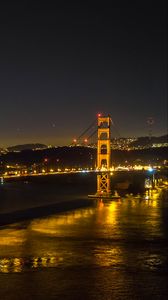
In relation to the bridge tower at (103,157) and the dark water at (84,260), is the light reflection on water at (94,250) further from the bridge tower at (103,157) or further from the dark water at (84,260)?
the bridge tower at (103,157)

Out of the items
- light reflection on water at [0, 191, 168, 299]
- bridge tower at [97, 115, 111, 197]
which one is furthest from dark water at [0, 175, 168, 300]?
bridge tower at [97, 115, 111, 197]

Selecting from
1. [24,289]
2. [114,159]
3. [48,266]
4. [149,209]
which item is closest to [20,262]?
[48,266]

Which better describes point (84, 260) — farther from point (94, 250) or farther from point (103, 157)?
point (103, 157)

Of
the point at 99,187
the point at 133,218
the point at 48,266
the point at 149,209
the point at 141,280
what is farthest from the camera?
the point at 99,187

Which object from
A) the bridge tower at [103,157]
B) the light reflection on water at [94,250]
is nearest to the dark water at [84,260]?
the light reflection on water at [94,250]

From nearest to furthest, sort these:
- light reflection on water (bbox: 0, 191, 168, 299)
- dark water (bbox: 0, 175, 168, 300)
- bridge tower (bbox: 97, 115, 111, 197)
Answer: dark water (bbox: 0, 175, 168, 300)
light reflection on water (bbox: 0, 191, 168, 299)
bridge tower (bbox: 97, 115, 111, 197)

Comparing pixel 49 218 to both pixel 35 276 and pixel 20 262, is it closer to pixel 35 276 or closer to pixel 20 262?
pixel 20 262

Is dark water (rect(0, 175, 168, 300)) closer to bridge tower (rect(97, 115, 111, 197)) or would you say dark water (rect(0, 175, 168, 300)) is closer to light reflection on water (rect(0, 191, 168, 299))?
light reflection on water (rect(0, 191, 168, 299))
